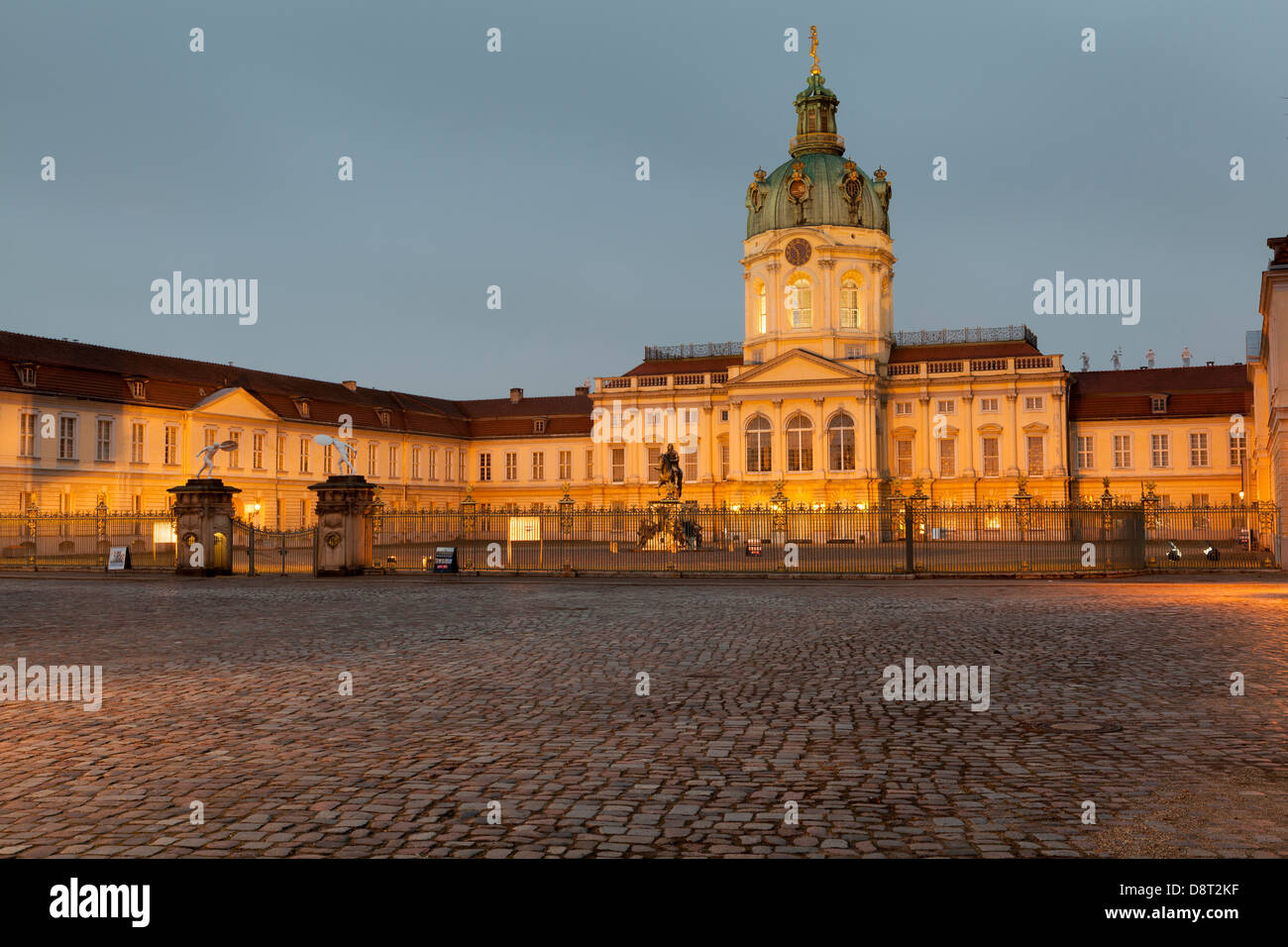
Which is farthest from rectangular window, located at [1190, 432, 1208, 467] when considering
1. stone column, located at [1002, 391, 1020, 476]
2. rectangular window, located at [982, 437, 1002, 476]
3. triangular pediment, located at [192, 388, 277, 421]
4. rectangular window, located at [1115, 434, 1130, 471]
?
triangular pediment, located at [192, 388, 277, 421]

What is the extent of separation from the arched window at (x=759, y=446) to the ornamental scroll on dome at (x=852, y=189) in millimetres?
14810

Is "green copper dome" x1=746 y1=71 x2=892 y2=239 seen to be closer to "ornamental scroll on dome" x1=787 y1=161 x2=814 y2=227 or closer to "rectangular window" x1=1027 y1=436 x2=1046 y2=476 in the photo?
"ornamental scroll on dome" x1=787 y1=161 x2=814 y2=227

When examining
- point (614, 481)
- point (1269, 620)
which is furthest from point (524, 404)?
point (1269, 620)

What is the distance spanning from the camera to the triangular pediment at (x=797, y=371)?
65.8m

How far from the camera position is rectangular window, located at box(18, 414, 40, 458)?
50906mm

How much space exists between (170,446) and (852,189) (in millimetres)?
44356

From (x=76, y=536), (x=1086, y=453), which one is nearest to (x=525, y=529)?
(x=76, y=536)

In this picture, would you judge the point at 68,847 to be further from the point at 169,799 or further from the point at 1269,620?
the point at 1269,620

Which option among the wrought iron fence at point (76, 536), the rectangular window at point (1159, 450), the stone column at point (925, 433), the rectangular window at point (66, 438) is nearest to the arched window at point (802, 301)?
the stone column at point (925, 433)

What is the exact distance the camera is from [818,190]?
69.9 meters

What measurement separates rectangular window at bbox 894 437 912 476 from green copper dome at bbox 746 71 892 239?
14.6 metres

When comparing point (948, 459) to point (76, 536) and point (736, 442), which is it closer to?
point (736, 442)
